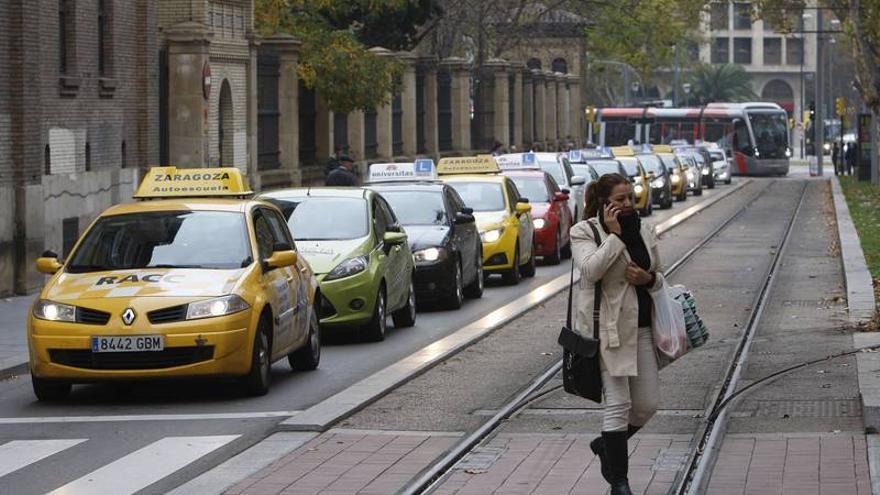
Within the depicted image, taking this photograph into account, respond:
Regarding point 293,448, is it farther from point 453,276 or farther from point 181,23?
point 181,23

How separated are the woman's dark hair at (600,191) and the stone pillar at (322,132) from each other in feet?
107

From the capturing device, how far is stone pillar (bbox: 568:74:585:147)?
85.4 meters

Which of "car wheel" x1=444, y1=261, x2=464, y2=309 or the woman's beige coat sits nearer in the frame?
the woman's beige coat

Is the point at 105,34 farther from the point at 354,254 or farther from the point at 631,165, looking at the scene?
A: the point at 631,165

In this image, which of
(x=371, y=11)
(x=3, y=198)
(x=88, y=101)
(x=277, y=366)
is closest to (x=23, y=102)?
(x=3, y=198)

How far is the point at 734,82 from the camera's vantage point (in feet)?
465

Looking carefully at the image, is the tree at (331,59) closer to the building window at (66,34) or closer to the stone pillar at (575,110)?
the building window at (66,34)

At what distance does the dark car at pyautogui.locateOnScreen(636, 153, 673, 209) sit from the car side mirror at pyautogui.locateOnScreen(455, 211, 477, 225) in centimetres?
2936

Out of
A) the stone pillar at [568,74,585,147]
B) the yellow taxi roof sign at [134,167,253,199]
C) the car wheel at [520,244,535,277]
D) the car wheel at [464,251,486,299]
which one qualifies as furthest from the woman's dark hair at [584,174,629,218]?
the stone pillar at [568,74,585,147]

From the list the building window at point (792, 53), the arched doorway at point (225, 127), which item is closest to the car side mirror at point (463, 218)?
the arched doorway at point (225, 127)

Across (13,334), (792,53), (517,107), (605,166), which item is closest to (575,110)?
(517,107)

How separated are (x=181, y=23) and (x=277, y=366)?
52.6ft

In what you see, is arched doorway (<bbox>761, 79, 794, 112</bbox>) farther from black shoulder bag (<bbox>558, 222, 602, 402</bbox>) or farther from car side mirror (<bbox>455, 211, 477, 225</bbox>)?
black shoulder bag (<bbox>558, 222, 602, 402</bbox>)

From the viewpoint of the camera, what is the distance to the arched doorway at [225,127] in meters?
34.2
